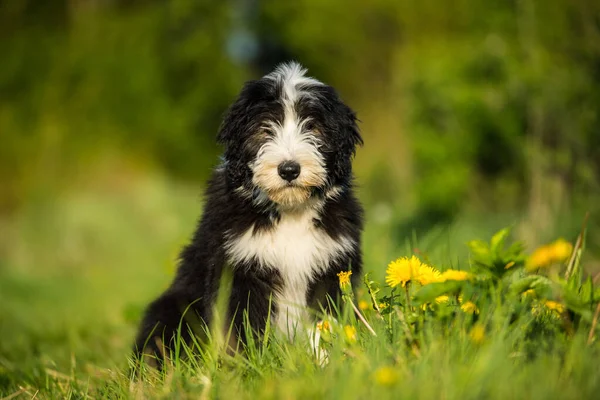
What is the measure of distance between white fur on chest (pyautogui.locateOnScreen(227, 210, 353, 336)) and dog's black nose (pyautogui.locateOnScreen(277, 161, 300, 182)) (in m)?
0.27

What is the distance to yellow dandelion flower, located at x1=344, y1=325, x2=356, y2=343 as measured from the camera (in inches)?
114

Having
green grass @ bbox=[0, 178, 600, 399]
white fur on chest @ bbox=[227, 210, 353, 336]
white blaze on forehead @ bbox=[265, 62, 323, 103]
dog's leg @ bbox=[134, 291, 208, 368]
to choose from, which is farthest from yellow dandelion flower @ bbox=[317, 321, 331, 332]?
white blaze on forehead @ bbox=[265, 62, 323, 103]

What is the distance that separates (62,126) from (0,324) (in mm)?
10031

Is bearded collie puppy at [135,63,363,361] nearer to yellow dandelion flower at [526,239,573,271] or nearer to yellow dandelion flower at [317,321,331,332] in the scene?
yellow dandelion flower at [317,321,331,332]

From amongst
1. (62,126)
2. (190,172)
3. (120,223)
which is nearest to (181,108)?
(190,172)

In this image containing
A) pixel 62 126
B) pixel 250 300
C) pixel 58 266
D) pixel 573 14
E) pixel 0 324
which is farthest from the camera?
pixel 62 126

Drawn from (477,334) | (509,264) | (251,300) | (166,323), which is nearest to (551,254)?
(509,264)

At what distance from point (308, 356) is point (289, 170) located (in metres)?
1.18

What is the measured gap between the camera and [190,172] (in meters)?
23.3

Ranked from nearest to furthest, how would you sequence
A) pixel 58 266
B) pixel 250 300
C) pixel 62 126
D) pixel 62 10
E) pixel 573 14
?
pixel 250 300 < pixel 573 14 < pixel 58 266 < pixel 62 126 < pixel 62 10

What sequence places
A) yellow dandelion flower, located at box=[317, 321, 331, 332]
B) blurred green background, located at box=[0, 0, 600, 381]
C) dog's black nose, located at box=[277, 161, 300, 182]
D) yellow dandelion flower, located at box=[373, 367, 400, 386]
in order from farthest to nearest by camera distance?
blurred green background, located at box=[0, 0, 600, 381], dog's black nose, located at box=[277, 161, 300, 182], yellow dandelion flower, located at box=[317, 321, 331, 332], yellow dandelion flower, located at box=[373, 367, 400, 386]

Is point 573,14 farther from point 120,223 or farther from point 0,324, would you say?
point 120,223

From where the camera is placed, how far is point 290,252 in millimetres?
3957

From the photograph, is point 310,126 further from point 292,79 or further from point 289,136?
point 292,79
